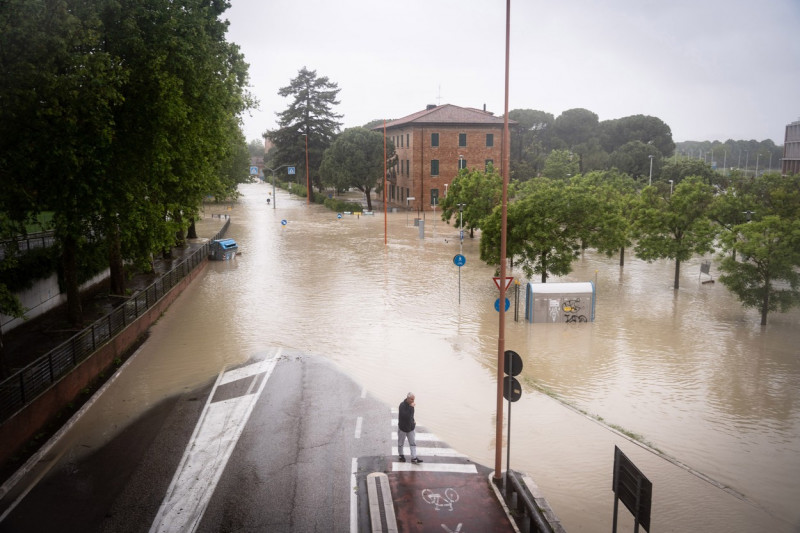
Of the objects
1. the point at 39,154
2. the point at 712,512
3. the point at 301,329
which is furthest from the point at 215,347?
the point at 712,512

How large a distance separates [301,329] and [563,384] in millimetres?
10166

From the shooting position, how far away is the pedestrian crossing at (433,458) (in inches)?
474

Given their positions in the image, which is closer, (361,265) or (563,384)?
(563,384)

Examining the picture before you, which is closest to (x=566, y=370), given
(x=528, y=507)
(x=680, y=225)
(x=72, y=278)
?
(x=528, y=507)

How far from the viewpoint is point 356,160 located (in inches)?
2854

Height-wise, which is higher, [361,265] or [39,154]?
[39,154]

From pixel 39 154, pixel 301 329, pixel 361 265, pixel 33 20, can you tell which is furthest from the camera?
pixel 361 265

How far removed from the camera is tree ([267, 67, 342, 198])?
3519 inches

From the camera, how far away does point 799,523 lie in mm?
10797

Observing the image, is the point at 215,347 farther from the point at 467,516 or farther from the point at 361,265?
the point at 361,265

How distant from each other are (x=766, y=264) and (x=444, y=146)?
5167 cm

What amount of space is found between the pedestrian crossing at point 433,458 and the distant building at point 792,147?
9302cm

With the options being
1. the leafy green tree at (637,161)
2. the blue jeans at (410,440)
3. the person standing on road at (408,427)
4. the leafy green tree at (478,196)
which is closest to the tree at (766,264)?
the person standing on road at (408,427)

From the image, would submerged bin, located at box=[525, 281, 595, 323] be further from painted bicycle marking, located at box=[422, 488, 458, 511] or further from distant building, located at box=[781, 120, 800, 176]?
distant building, located at box=[781, 120, 800, 176]
